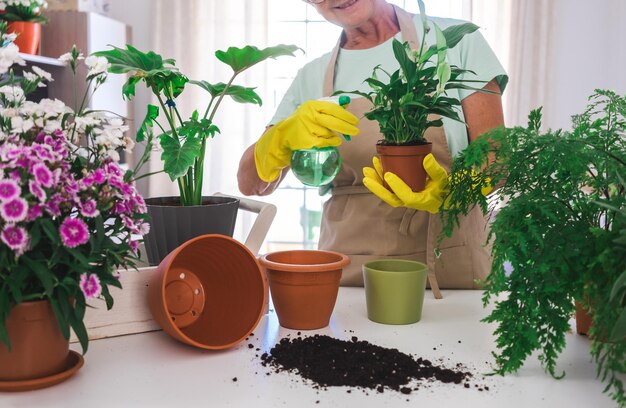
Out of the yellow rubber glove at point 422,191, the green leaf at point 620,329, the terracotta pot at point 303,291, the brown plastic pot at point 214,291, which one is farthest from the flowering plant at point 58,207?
the green leaf at point 620,329

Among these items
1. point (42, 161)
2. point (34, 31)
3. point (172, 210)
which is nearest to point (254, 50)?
point (172, 210)

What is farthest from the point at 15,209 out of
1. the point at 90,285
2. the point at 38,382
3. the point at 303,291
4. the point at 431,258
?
the point at 431,258

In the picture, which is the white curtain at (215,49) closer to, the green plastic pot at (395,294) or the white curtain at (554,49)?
the white curtain at (554,49)

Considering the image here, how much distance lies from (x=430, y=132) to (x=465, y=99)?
121 mm

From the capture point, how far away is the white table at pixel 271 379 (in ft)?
2.57

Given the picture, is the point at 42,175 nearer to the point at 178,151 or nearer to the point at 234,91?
the point at 178,151

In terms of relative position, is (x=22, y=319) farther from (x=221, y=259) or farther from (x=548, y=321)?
(x=548, y=321)

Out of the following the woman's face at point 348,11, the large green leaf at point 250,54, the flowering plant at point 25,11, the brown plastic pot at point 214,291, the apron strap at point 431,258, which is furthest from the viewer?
the flowering plant at point 25,11

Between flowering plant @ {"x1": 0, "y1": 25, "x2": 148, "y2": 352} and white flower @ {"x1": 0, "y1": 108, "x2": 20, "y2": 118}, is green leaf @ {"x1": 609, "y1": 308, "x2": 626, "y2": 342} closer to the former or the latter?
flowering plant @ {"x1": 0, "y1": 25, "x2": 148, "y2": 352}

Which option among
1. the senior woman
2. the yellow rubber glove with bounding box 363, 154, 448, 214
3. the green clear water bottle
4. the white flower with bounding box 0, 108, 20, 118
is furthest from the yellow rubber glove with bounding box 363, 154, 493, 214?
the white flower with bounding box 0, 108, 20, 118

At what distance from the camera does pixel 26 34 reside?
9.11ft

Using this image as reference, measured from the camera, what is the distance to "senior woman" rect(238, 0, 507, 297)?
4.71ft

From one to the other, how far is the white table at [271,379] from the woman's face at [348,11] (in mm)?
877

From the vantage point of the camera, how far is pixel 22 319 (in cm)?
78
